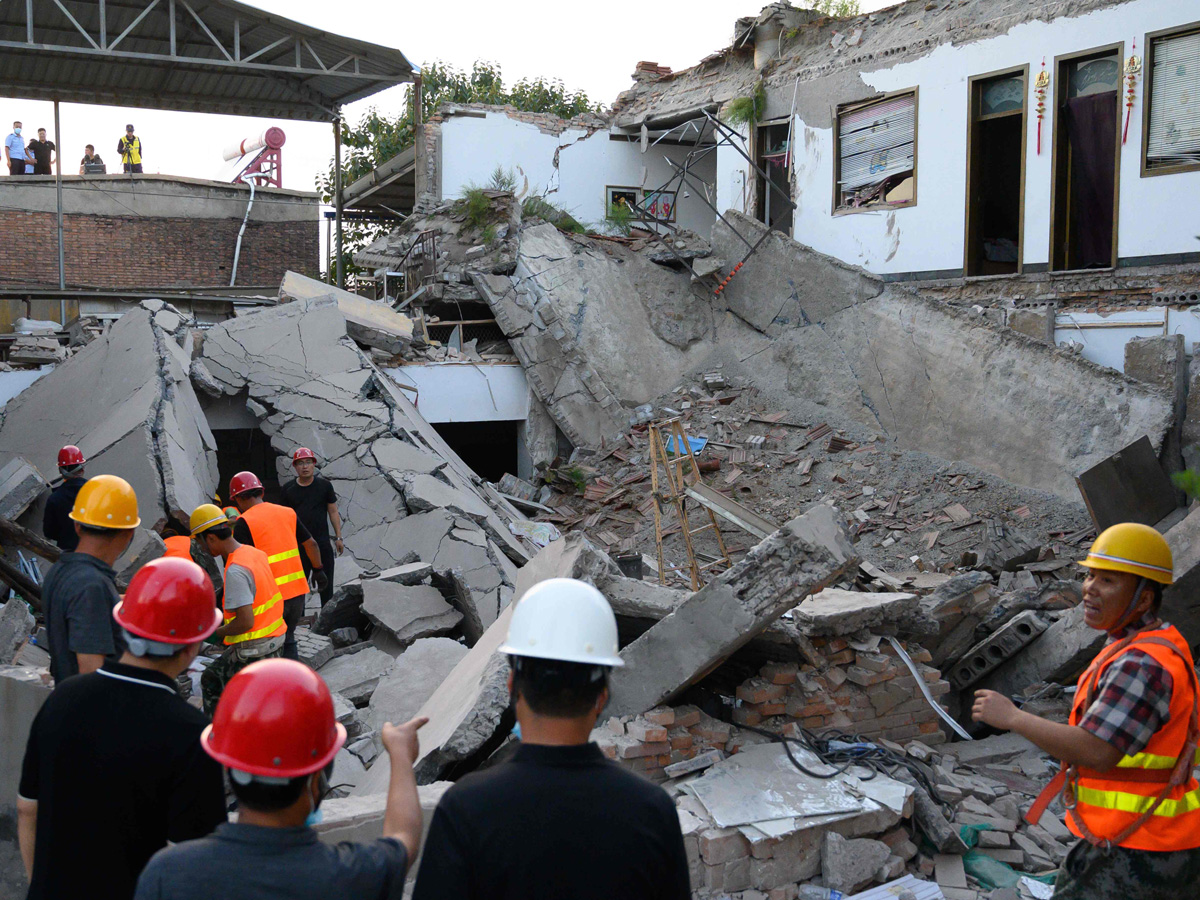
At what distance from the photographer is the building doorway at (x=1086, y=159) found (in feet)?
35.3

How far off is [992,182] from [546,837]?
1267cm

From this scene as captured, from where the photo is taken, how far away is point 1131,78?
10.5m

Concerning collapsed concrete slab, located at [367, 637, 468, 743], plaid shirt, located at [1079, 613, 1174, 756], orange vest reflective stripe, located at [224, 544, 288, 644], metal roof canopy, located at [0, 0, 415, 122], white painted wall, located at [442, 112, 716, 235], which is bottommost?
collapsed concrete slab, located at [367, 637, 468, 743]

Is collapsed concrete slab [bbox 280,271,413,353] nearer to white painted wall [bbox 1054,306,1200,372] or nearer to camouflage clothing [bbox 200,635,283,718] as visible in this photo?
camouflage clothing [bbox 200,635,283,718]

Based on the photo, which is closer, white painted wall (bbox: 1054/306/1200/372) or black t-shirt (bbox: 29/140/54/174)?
white painted wall (bbox: 1054/306/1200/372)

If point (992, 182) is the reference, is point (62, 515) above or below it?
below

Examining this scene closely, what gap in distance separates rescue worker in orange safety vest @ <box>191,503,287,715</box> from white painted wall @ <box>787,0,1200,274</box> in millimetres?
10102

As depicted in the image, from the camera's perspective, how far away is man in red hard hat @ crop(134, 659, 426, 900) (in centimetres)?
158

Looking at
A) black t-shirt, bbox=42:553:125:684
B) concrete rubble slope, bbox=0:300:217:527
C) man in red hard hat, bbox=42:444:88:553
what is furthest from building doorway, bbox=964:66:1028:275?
black t-shirt, bbox=42:553:125:684

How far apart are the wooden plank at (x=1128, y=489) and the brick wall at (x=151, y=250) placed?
1785 centimetres

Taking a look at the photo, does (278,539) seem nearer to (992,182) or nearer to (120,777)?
(120,777)

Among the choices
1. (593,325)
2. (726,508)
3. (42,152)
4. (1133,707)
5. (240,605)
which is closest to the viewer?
(1133,707)

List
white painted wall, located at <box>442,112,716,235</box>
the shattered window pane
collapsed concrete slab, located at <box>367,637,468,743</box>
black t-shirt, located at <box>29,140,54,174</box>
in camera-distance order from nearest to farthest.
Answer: collapsed concrete slab, located at <box>367,637,468,743</box>
the shattered window pane
white painted wall, located at <box>442,112,716,235</box>
black t-shirt, located at <box>29,140,54,174</box>

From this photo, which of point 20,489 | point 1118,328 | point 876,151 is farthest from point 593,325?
point 20,489
